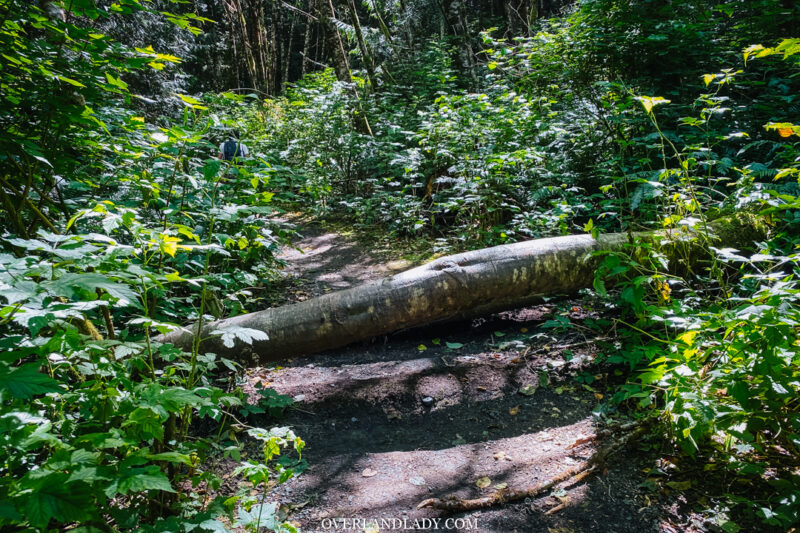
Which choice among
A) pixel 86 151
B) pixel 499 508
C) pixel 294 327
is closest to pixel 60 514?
pixel 499 508

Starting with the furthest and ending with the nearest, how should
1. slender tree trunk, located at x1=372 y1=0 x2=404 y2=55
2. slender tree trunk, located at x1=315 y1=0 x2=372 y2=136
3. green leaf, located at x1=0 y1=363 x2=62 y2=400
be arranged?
slender tree trunk, located at x1=372 y1=0 x2=404 y2=55 < slender tree trunk, located at x1=315 y1=0 x2=372 y2=136 < green leaf, located at x1=0 y1=363 x2=62 y2=400

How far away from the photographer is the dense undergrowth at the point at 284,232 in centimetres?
138

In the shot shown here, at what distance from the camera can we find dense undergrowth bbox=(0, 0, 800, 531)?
1380 mm

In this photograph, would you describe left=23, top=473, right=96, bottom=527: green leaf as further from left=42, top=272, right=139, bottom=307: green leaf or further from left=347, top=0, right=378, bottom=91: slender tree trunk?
left=347, top=0, right=378, bottom=91: slender tree trunk

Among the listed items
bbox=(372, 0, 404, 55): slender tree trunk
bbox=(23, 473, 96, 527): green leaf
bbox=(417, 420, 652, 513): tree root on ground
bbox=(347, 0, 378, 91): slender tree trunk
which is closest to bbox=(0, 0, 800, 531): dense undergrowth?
bbox=(23, 473, 96, 527): green leaf

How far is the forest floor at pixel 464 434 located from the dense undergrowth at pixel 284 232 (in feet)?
0.82

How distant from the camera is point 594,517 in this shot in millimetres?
1854

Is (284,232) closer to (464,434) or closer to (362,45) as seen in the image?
(464,434)

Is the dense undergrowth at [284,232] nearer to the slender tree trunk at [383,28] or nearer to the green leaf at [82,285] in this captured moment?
the green leaf at [82,285]

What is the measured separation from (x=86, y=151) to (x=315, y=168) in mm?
5617

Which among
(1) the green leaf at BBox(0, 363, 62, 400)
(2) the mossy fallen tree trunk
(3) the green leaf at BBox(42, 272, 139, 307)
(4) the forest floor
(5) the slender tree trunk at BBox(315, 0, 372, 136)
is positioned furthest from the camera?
(5) the slender tree trunk at BBox(315, 0, 372, 136)

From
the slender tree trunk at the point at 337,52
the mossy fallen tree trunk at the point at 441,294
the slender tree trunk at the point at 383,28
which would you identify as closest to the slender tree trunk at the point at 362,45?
the slender tree trunk at the point at 337,52

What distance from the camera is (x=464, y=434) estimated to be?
264 cm

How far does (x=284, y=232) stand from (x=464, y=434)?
3097 millimetres
